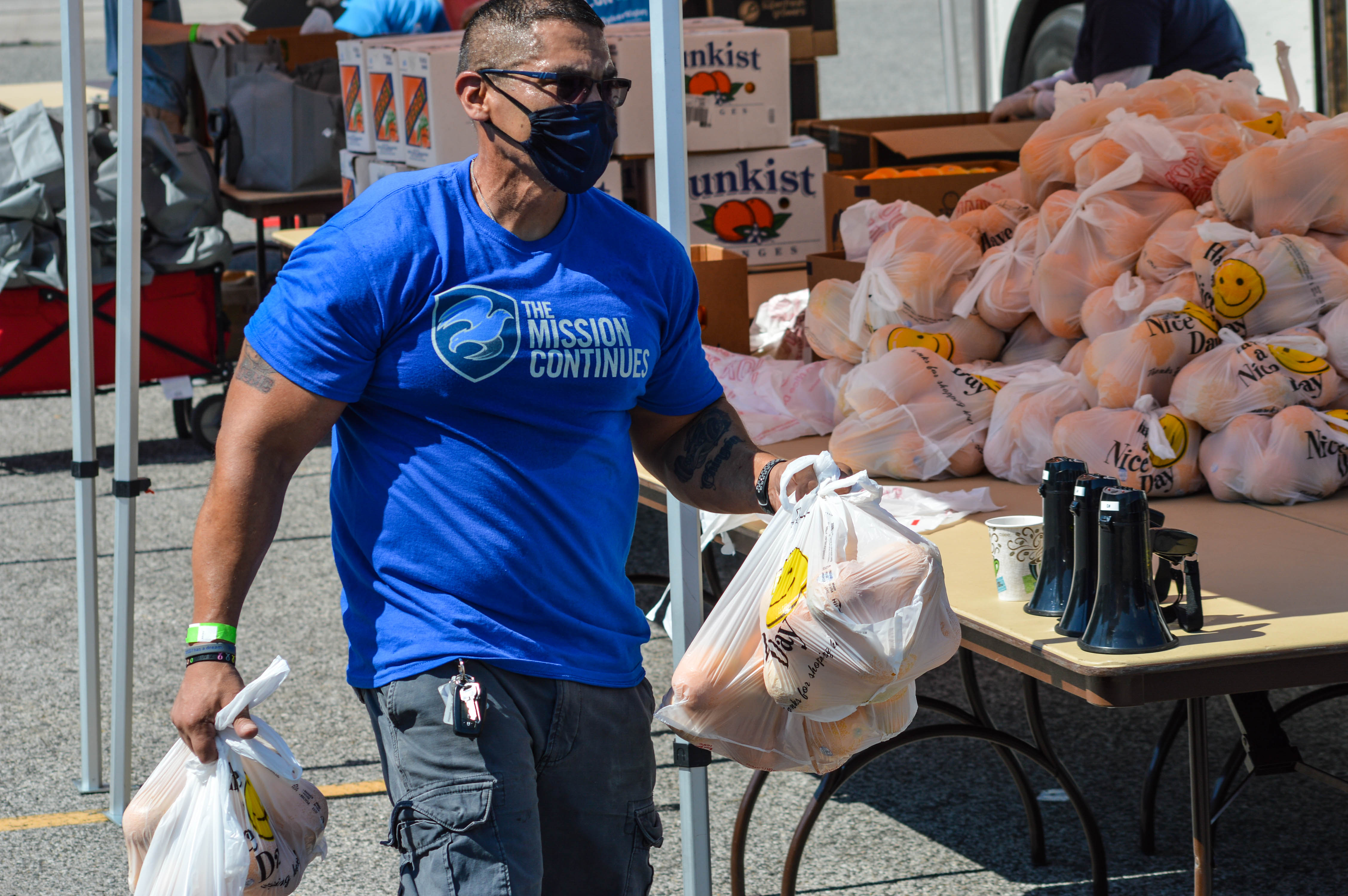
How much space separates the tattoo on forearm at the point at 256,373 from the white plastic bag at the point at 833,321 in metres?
2.52

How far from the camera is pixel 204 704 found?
2189mm

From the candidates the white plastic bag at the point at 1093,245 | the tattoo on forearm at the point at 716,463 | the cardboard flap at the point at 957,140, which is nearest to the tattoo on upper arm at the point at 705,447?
the tattoo on forearm at the point at 716,463

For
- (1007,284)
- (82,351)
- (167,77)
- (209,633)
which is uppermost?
(167,77)

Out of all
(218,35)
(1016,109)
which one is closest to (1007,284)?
(1016,109)

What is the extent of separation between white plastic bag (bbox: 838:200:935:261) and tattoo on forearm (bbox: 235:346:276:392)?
278 cm

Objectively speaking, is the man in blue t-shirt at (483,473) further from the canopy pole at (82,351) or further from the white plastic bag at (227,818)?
the canopy pole at (82,351)

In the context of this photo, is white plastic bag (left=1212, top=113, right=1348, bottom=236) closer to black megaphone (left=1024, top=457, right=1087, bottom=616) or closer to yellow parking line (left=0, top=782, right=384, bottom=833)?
black megaphone (left=1024, top=457, right=1087, bottom=616)

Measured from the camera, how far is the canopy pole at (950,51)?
10.1m

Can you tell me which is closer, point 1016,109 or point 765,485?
point 765,485

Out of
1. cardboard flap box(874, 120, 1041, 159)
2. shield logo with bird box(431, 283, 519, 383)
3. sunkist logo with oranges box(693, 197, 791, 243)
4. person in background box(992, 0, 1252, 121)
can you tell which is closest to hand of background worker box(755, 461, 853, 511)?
shield logo with bird box(431, 283, 519, 383)

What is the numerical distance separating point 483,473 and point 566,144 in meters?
0.52

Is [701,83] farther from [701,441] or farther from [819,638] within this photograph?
[819,638]

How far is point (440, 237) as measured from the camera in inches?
88.0

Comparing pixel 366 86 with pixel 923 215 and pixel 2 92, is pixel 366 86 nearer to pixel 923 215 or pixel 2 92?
pixel 923 215
